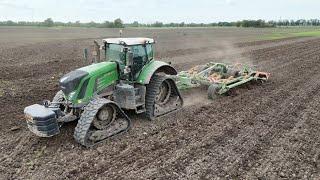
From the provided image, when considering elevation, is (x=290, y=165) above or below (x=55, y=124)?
below

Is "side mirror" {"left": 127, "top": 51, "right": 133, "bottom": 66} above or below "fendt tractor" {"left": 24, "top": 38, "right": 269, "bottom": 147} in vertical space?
above

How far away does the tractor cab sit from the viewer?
8.62 m

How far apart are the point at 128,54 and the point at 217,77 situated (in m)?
4.48

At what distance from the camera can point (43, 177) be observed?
6445 mm

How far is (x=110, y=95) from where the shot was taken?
880 cm

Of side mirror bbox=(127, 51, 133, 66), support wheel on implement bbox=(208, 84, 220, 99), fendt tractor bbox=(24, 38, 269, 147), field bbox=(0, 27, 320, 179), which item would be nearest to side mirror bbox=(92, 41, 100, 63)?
fendt tractor bbox=(24, 38, 269, 147)

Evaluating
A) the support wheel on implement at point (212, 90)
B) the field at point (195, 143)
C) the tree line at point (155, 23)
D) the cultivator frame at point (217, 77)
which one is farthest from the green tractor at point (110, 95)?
the tree line at point (155, 23)

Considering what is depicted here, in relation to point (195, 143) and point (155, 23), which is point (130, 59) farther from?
point (155, 23)

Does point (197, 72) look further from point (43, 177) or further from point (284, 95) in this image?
point (43, 177)

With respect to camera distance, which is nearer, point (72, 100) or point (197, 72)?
point (72, 100)

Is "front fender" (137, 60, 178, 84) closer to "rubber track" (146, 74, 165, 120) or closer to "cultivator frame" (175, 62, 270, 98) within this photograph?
"rubber track" (146, 74, 165, 120)

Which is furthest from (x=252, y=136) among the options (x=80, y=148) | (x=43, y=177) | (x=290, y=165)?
(x=43, y=177)

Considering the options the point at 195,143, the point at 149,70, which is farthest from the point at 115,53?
the point at 195,143

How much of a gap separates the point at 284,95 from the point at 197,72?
9.17 ft
